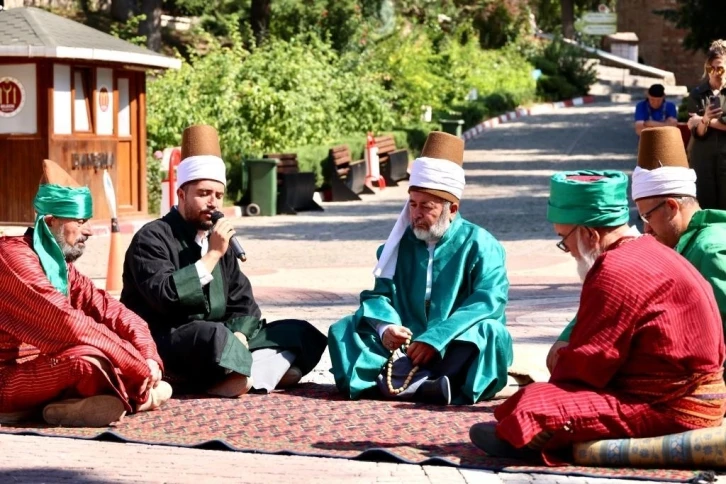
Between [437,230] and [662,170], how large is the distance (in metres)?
1.71

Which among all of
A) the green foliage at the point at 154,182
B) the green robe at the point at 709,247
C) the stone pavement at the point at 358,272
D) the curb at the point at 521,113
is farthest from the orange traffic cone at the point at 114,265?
the curb at the point at 521,113

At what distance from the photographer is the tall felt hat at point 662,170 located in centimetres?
622

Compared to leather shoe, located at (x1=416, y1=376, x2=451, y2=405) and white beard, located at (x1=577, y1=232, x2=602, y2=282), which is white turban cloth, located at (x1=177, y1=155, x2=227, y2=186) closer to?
leather shoe, located at (x1=416, y1=376, x2=451, y2=405)

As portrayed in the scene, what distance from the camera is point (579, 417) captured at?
5.70 m

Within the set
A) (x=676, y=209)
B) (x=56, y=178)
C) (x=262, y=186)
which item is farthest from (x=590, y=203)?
(x=262, y=186)

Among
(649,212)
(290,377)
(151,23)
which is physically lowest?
(290,377)

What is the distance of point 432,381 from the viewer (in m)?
7.43

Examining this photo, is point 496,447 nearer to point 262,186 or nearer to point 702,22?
point 262,186

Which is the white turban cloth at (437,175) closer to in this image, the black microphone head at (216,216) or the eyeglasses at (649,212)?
the black microphone head at (216,216)

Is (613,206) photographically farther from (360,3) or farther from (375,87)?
(360,3)

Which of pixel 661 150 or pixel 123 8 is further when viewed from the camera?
pixel 123 8

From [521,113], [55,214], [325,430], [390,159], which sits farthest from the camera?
[521,113]

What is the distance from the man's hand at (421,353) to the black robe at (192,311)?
0.78 m

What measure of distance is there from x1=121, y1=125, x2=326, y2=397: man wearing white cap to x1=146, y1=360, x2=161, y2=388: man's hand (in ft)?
1.49
